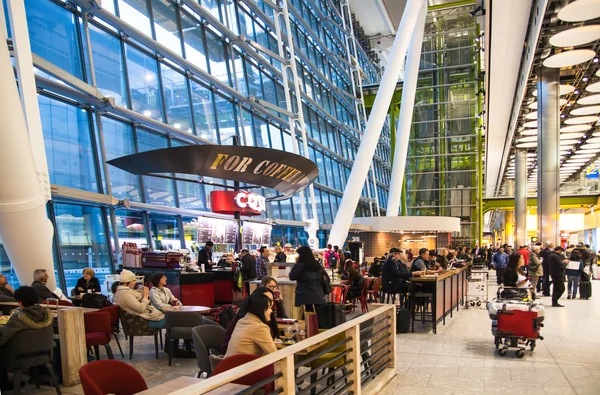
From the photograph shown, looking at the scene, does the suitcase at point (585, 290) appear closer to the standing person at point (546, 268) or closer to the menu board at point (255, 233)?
the standing person at point (546, 268)

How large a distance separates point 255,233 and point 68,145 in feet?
21.7

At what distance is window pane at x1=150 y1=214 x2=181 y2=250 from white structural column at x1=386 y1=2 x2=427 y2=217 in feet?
40.4

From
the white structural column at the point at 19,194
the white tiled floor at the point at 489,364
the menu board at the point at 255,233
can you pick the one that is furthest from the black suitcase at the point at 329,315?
the menu board at the point at 255,233

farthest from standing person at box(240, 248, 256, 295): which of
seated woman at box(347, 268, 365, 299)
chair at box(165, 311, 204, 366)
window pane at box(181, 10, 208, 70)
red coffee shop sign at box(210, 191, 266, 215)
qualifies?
window pane at box(181, 10, 208, 70)

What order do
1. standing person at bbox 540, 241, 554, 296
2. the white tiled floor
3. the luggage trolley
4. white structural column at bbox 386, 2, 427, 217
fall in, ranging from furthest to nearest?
white structural column at bbox 386, 2, 427, 217 < standing person at bbox 540, 241, 554, 296 < the luggage trolley < the white tiled floor

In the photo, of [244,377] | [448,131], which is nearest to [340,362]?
[244,377]

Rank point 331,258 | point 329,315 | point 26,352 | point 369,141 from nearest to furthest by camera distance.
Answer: point 26,352 → point 329,315 → point 331,258 → point 369,141

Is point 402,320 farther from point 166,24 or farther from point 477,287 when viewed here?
point 166,24

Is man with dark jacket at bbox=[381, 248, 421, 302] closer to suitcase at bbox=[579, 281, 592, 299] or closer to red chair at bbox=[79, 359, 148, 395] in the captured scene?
red chair at bbox=[79, 359, 148, 395]

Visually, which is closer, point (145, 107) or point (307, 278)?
point (307, 278)

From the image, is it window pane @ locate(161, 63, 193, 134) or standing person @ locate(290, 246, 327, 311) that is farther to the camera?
window pane @ locate(161, 63, 193, 134)

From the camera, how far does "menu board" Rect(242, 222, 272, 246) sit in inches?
593

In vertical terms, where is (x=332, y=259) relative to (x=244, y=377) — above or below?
below

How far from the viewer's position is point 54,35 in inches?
398
